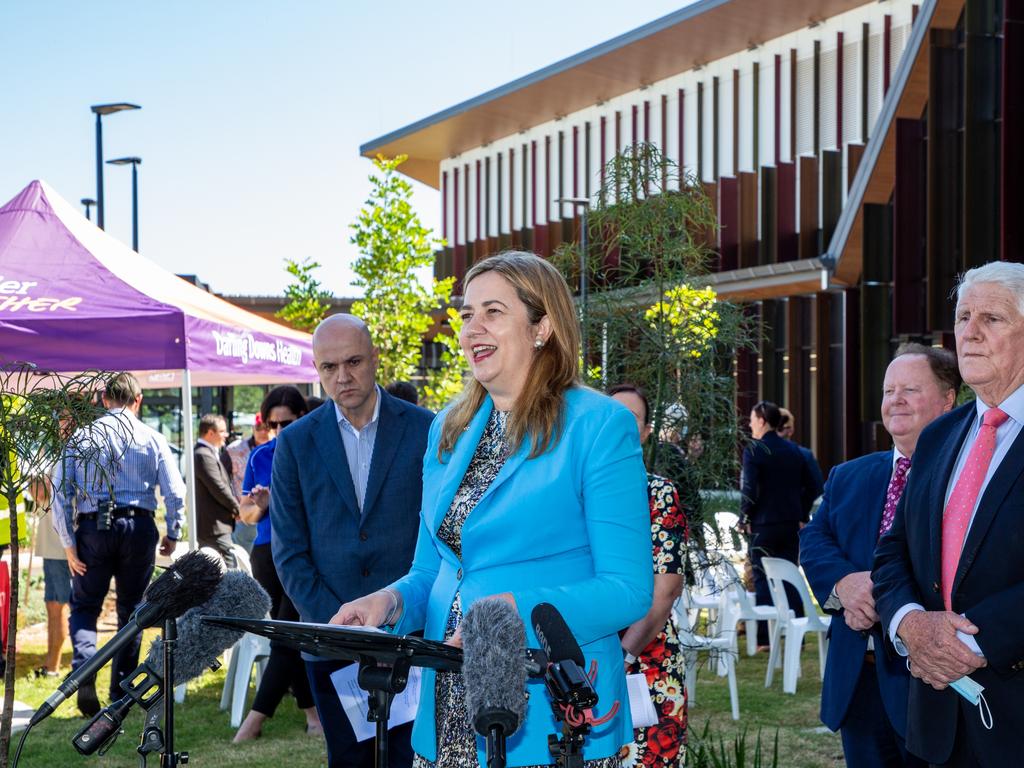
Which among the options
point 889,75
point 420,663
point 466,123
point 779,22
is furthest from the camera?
point 466,123

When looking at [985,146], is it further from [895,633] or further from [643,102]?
[643,102]

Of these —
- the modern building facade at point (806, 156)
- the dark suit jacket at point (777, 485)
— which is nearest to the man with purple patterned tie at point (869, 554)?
the modern building facade at point (806, 156)

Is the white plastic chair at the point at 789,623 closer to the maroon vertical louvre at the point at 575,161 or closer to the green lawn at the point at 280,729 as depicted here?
the green lawn at the point at 280,729

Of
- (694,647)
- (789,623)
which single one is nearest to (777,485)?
(789,623)

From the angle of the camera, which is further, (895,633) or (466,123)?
(466,123)

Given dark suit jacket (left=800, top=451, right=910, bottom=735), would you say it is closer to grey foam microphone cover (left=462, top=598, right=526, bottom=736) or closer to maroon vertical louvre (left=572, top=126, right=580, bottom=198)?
grey foam microphone cover (left=462, top=598, right=526, bottom=736)

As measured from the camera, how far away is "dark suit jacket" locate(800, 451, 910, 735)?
4.46 metres

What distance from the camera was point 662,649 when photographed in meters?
4.26

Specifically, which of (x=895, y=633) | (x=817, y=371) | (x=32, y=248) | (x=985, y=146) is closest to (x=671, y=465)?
(x=895, y=633)

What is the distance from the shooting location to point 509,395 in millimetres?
2959

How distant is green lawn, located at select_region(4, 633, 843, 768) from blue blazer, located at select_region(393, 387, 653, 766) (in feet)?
15.5

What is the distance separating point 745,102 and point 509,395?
2982 cm

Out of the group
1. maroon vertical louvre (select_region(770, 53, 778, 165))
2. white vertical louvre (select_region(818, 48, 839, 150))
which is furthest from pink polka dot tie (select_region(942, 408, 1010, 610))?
maroon vertical louvre (select_region(770, 53, 778, 165))

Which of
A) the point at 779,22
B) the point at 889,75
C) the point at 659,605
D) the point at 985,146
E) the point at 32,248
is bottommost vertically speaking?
the point at 659,605
